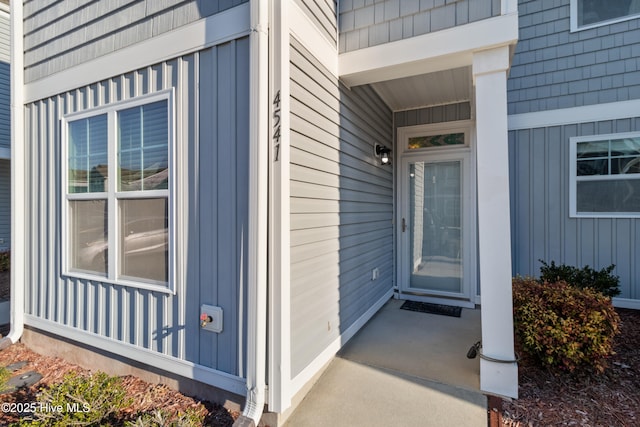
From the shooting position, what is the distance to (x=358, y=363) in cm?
278

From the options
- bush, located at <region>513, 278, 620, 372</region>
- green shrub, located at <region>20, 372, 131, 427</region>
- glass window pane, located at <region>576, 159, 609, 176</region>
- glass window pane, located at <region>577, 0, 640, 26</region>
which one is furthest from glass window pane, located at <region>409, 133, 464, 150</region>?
green shrub, located at <region>20, 372, 131, 427</region>

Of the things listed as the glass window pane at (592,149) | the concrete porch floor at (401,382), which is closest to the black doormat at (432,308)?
the concrete porch floor at (401,382)

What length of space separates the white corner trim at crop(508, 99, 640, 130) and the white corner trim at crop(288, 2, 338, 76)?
Result: 298 cm

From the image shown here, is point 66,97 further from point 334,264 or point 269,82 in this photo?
point 334,264

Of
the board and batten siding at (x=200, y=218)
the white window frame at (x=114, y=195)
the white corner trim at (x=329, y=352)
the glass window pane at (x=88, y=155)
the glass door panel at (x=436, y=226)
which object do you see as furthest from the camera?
the glass door panel at (x=436, y=226)

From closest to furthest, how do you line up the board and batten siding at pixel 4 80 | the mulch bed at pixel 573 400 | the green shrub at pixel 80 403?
the green shrub at pixel 80 403 → the mulch bed at pixel 573 400 → the board and batten siding at pixel 4 80

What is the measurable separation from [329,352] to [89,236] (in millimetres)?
2433

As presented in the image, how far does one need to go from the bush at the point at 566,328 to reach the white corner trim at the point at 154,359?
2175 mm

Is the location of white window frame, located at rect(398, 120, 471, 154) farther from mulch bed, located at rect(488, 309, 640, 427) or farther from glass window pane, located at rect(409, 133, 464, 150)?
mulch bed, located at rect(488, 309, 640, 427)

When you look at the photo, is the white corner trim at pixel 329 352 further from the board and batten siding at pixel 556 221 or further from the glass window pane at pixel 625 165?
the glass window pane at pixel 625 165

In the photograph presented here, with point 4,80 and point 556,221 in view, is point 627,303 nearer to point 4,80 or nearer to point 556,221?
point 556,221

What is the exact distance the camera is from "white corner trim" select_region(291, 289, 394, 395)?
2.26 meters

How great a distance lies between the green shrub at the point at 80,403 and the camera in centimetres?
187

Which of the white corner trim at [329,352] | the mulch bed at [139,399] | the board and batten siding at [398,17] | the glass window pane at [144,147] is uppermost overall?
the board and batten siding at [398,17]
